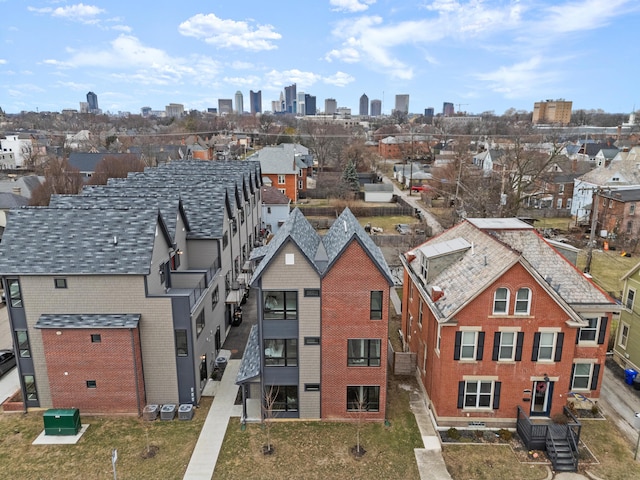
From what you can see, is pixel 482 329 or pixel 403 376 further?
pixel 403 376

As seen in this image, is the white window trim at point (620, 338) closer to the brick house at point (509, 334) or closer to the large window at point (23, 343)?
the brick house at point (509, 334)

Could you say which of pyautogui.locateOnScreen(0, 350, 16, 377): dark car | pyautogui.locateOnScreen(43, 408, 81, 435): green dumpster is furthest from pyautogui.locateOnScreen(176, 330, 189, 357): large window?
pyautogui.locateOnScreen(0, 350, 16, 377): dark car

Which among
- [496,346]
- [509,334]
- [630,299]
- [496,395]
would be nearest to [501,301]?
[509,334]

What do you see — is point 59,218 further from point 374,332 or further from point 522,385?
point 522,385

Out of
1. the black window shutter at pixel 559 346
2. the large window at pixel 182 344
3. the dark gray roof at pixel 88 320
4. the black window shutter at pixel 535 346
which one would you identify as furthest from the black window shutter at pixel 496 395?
the dark gray roof at pixel 88 320

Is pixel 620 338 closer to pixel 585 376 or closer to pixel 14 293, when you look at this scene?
pixel 585 376

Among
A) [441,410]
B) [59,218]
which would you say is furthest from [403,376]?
[59,218]

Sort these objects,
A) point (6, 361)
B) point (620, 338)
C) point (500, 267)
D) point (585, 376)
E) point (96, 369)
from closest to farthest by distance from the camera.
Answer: point (500, 267)
point (96, 369)
point (585, 376)
point (6, 361)
point (620, 338)
